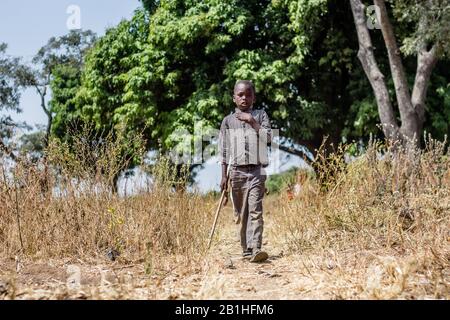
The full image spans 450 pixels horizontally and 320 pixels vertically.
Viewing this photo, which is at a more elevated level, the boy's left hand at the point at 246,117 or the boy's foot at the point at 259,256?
the boy's left hand at the point at 246,117

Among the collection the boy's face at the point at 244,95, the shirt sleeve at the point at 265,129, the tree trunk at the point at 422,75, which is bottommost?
the shirt sleeve at the point at 265,129

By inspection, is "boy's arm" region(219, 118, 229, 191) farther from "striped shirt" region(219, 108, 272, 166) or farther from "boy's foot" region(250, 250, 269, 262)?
"boy's foot" region(250, 250, 269, 262)

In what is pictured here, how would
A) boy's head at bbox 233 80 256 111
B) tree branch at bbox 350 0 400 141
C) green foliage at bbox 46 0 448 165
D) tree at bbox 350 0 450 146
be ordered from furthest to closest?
green foliage at bbox 46 0 448 165
tree branch at bbox 350 0 400 141
tree at bbox 350 0 450 146
boy's head at bbox 233 80 256 111

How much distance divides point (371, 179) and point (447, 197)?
0.88m

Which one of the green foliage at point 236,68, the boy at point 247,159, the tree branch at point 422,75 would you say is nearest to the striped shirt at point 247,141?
the boy at point 247,159

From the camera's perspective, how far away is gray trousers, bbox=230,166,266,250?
18.5ft

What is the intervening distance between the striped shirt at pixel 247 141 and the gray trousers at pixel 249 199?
0.35 feet

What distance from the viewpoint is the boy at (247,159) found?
5.59m

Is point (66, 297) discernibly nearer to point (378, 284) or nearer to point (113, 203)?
point (378, 284)

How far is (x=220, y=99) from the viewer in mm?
15250

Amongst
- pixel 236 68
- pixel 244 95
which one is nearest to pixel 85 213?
pixel 244 95

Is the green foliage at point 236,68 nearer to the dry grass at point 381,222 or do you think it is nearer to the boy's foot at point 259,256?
the dry grass at point 381,222

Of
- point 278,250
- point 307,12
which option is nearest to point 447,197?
point 278,250

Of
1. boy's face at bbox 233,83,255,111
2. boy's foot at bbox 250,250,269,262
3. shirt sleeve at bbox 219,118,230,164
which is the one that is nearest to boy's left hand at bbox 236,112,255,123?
boy's face at bbox 233,83,255,111
